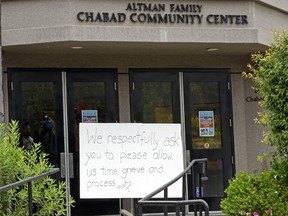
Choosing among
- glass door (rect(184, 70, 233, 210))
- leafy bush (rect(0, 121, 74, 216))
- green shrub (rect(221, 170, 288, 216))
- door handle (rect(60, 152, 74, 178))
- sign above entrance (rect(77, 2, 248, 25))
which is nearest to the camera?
leafy bush (rect(0, 121, 74, 216))

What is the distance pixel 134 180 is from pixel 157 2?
11.0 feet

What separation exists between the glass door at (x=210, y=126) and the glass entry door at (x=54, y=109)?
5.76ft

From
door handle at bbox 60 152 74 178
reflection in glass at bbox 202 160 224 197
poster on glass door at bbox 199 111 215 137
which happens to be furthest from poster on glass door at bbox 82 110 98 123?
reflection in glass at bbox 202 160 224 197

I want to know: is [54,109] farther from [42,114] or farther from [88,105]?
[88,105]

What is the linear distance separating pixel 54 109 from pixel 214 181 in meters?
3.35

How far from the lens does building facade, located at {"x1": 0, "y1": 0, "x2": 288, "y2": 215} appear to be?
11.7 m

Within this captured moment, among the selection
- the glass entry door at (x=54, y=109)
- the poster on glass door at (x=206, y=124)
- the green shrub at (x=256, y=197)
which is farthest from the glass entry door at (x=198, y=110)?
the green shrub at (x=256, y=197)

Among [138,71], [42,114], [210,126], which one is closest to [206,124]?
[210,126]

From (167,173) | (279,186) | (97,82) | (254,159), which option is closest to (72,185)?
(97,82)

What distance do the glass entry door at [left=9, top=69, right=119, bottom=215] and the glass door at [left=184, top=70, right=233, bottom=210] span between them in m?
1.75

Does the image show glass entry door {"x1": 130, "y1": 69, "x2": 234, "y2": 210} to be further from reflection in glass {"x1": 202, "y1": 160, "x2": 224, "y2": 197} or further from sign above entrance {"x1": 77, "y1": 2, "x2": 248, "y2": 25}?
sign above entrance {"x1": 77, "y1": 2, "x2": 248, "y2": 25}

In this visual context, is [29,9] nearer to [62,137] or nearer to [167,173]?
[62,137]

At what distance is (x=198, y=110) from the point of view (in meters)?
13.5

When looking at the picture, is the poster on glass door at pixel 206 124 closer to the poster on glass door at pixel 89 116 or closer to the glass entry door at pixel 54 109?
the glass entry door at pixel 54 109
